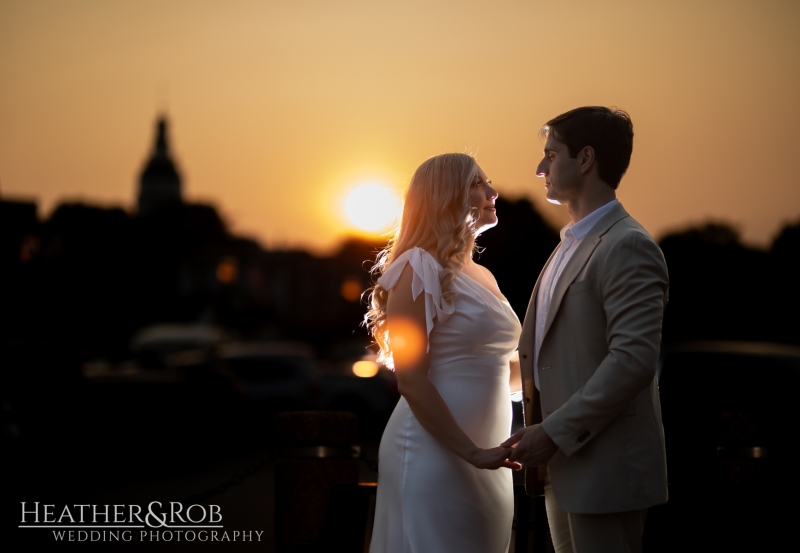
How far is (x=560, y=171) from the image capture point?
12.3ft

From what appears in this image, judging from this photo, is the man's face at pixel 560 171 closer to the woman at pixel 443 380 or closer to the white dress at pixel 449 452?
the woman at pixel 443 380

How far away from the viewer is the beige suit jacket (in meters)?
3.41

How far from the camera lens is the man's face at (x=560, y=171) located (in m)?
3.71

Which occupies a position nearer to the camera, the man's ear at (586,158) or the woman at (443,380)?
the man's ear at (586,158)

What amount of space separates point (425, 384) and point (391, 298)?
36 centimetres

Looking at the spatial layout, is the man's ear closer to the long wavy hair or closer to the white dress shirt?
the white dress shirt

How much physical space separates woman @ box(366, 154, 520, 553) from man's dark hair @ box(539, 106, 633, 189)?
50 centimetres

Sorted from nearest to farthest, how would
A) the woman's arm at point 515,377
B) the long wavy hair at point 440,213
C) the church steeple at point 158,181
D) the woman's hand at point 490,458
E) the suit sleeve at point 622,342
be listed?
1. the suit sleeve at point 622,342
2. the woman's hand at point 490,458
3. the long wavy hair at point 440,213
4. the woman's arm at point 515,377
5. the church steeple at point 158,181

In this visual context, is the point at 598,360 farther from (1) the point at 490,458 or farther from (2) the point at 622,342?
(1) the point at 490,458

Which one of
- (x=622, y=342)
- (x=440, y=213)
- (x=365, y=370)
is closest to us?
(x=622, y=342)

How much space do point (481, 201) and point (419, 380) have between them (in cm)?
80

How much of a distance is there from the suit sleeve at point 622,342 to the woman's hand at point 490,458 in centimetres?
31

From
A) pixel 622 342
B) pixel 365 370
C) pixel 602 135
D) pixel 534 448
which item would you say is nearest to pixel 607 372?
pixel 622 342

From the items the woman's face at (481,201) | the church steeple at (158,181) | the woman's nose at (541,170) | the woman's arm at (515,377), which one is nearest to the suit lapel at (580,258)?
the woman's nose at (541,170)
